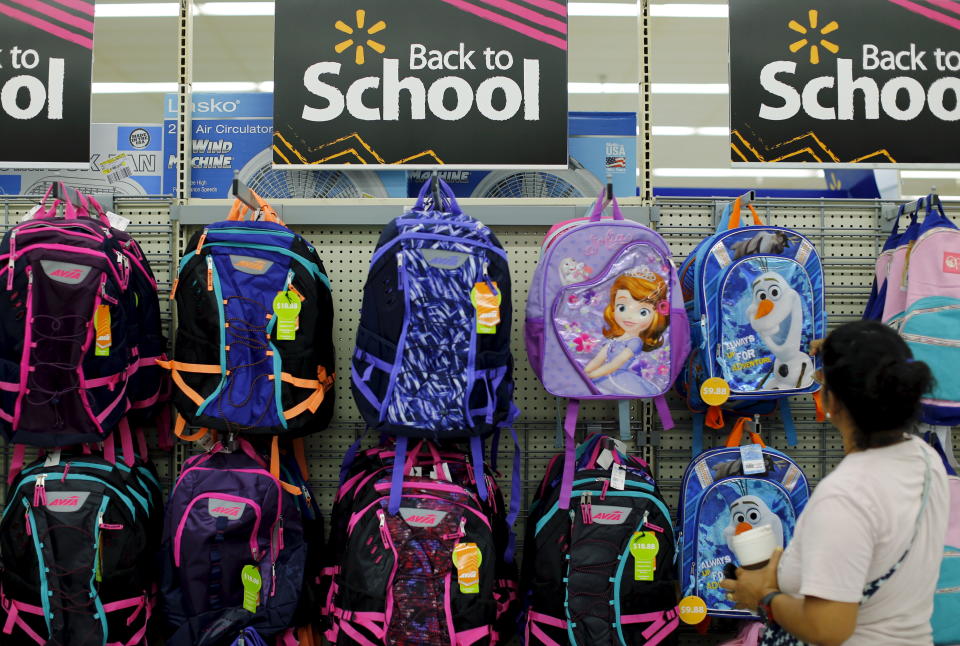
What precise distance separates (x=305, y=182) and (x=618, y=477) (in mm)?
1643

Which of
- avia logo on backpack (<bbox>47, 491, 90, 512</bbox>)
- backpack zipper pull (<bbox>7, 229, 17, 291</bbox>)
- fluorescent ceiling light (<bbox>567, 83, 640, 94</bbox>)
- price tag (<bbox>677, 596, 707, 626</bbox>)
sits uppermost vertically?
fluorescent ceiling light (<bbox>567, 83, 640, 94</bbox>)

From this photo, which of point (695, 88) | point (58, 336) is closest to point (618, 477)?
point (58, 336)

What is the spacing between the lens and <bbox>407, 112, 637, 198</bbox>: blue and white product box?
2.99m

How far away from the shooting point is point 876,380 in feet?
4.39

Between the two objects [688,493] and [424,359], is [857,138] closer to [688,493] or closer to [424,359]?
[688,493]

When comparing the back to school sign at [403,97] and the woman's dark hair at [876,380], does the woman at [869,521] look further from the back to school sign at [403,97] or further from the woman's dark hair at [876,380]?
the back to school sign at [403,97]

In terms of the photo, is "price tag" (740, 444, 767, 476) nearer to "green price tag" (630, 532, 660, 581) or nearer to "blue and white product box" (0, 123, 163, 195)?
"green price tag" (630, 532, 660, 581)

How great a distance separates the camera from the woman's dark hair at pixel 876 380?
1341mm

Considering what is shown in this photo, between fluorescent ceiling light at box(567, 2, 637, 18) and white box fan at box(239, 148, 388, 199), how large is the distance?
168 inches

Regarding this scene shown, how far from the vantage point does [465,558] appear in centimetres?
226

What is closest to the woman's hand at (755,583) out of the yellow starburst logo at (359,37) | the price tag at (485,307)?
the price tag at (485,307)

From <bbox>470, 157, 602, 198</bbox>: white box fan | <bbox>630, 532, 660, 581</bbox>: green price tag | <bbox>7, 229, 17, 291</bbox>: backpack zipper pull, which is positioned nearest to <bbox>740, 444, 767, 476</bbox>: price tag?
<bbox>630, 532, 660, 581</bbox>: green price tag

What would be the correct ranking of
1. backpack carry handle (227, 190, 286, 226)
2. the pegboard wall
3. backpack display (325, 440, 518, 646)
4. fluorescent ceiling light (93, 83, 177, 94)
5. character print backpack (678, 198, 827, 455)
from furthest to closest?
fluorescent ceiling light (93, 83, 177, 94) < the pegboard wall < backpack carry handle (227, 190, 286, 226) < character print backpack (678, 198, 827, 455) < backpack display (325, 440, 518, 646)

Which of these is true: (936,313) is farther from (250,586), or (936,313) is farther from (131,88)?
(131,88)
